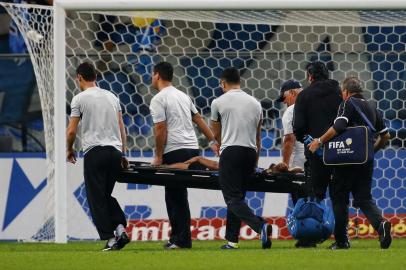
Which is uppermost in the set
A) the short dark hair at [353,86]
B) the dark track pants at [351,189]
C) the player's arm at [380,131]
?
the short dark hair at [353,86]

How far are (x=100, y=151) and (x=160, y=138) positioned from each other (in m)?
0.62

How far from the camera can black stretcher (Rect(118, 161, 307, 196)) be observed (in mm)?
12859

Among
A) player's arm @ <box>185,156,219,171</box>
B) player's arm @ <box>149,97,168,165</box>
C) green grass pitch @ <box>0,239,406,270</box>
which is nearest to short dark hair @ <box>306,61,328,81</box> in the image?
player's arm @ <box>185,156,219,171</box>

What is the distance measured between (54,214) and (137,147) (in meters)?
1.53

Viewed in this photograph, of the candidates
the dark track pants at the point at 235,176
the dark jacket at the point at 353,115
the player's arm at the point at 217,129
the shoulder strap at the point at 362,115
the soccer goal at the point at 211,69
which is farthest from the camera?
the soccer goal at the point at 211,69

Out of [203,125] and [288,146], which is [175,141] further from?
[288,146]

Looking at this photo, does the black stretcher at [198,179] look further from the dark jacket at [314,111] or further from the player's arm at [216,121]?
the dark jacket at [314,111]

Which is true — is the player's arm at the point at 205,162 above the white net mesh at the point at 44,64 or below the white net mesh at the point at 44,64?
below

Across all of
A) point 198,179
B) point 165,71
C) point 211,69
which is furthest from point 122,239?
point 211,69

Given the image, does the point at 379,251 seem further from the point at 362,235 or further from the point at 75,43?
the point at 75,43

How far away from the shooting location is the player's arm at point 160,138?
42.3ft

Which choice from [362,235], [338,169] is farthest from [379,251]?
[362,235]

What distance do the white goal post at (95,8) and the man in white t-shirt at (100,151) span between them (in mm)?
1421

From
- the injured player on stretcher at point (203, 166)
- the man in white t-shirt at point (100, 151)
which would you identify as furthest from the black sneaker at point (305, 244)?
the man in white t-shirt at point (100, 151)
